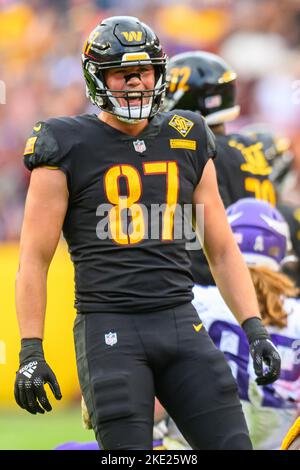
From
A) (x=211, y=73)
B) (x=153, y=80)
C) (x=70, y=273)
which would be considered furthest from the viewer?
(x=70, y=273)

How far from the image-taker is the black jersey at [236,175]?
538 centimetres

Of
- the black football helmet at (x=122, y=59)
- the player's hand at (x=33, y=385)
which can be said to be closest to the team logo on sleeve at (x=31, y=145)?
the black football helmet at (x=122, y=59)

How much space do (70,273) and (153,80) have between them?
18.0ft

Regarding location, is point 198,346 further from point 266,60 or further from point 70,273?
point 266,60

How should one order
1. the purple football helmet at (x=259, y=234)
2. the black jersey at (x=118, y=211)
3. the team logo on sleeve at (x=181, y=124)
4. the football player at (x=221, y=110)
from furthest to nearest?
the football player at (x=221, y=110), the purple football helmet at (x=259, y=234), the team logo on sleeve at (x=181, y=124), the black jersey at (x=118, y=211)

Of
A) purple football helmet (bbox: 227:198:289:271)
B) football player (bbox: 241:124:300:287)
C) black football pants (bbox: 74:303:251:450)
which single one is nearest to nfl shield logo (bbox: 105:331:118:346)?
black football pants (bbox: 74:303:251:450)

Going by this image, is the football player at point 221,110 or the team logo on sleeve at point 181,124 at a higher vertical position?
the team logo on sleeve at point 181,124

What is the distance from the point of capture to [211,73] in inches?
240

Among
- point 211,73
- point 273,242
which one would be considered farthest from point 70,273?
point 273,242

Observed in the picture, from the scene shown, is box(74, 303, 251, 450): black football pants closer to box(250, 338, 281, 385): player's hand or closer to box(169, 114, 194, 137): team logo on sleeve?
box(250, 338, 281, 385): player's hand

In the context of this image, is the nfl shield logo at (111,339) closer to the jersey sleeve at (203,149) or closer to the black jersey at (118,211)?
the black jersey at (118,211)

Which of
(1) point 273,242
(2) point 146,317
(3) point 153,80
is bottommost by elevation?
(1) point 273,242

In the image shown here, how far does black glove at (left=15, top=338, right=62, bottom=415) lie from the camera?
364cm

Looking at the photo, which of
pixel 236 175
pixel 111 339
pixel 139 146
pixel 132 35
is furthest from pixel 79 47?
pixel 111 339
